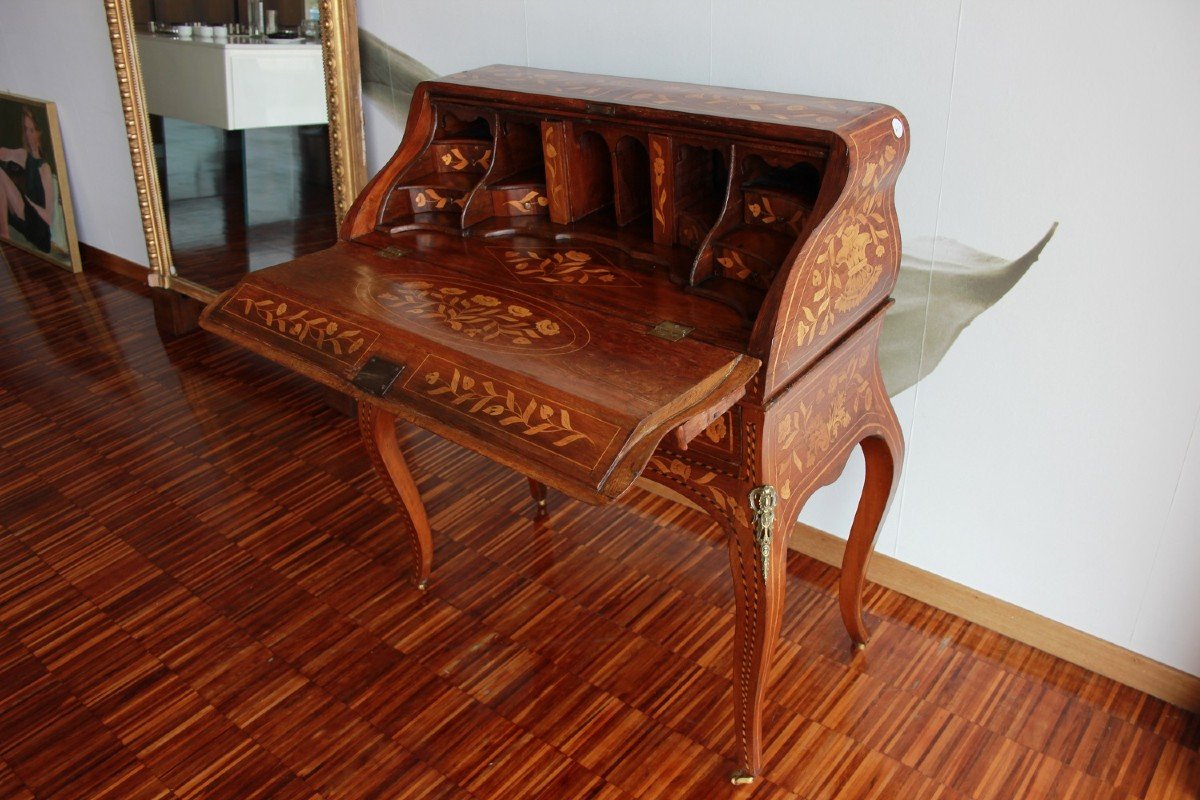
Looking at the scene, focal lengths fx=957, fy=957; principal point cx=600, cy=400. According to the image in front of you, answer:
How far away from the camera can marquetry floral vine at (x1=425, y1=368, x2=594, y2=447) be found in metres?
1.29

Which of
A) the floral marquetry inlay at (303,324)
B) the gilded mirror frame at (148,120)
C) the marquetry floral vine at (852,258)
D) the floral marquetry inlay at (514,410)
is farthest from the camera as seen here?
the gilded mirror frame at (148,120)

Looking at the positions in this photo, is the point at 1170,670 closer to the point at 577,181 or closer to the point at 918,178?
the point at 918,178

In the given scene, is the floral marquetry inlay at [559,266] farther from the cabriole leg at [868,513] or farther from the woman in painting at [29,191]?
the woman in painting at [29,191]

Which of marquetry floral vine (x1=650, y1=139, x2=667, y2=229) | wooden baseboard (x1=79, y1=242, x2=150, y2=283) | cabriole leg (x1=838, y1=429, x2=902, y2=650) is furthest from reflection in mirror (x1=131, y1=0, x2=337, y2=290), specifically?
cabriole leg (x1=838, y1=429, x2=902, y2=650)

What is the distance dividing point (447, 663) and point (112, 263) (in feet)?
9.52

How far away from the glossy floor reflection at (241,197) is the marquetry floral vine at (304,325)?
1172 mm

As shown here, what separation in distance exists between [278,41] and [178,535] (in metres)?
1.39

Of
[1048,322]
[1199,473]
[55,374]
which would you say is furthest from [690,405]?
[55,374]

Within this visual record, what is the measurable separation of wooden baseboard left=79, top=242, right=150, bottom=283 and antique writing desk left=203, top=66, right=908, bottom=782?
8.07ft

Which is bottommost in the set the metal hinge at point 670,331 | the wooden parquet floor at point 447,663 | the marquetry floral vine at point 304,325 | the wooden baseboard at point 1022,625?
the wooden parquet floor at point 447,663

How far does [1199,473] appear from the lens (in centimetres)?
167

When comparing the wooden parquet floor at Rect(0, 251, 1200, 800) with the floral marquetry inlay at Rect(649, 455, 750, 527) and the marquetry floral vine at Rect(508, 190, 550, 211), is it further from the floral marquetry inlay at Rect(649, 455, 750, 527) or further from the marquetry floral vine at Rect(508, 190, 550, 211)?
the marquetry floral vine at Rect(508, 190, 550, 211)

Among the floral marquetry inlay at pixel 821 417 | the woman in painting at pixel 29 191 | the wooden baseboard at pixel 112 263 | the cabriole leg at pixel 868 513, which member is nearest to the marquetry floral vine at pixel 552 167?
the floral marquetry inlay at pixel 821 417

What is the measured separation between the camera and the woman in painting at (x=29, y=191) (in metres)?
3.96
